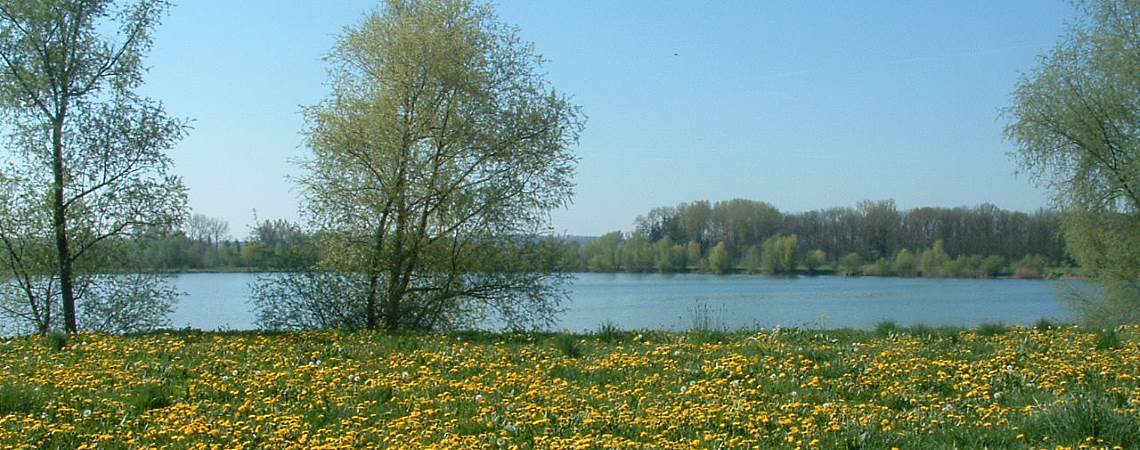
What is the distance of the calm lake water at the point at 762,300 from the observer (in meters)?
24.8

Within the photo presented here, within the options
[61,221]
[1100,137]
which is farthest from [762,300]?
[61,221]

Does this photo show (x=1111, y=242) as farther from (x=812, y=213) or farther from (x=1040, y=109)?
(x=812, y=213)

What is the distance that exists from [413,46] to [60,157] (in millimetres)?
6536

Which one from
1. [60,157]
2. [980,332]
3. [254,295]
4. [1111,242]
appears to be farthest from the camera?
[1111,242]

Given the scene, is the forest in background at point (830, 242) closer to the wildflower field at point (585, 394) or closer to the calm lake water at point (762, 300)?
the calm lake water at point (762, 300)

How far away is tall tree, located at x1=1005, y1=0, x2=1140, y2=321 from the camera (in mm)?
23062

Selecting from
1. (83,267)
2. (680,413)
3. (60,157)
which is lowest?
(680,413)

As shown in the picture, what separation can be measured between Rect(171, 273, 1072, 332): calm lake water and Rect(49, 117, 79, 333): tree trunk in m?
1.94

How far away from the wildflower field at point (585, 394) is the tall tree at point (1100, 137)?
41.4 feet

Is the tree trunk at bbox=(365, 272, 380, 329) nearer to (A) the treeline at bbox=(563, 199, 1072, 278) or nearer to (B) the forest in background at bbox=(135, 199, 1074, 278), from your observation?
(B) the forest in background at bbox=(135, 199, 1074, 278)

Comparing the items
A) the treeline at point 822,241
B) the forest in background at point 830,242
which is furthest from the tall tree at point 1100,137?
the treeline at point 822,241

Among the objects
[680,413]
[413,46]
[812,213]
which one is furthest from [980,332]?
[812,213]

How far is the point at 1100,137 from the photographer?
23.2 m

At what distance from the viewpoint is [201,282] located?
41688mm
